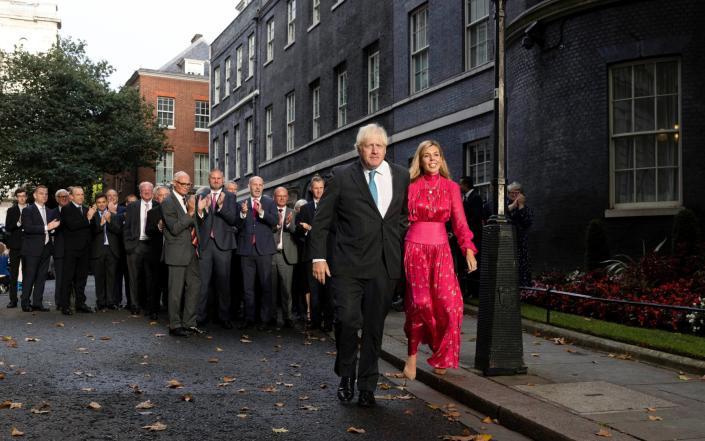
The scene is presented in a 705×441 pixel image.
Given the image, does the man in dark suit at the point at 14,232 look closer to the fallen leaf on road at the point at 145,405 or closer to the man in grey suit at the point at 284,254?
the man in grey suit at the point at 284,254

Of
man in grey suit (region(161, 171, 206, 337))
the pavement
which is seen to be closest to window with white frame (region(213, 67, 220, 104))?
man in grey suit (region(161, 171, 206, 337))

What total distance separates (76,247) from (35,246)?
679mm

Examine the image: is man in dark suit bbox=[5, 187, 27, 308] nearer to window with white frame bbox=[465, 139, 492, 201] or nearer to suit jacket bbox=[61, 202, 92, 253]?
suit jacket bbox=[61, 202, 92, 253]

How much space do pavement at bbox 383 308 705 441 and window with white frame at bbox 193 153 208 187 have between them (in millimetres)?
41581

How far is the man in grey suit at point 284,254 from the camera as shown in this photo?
1139 cm

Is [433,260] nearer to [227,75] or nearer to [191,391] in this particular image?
[191,391]

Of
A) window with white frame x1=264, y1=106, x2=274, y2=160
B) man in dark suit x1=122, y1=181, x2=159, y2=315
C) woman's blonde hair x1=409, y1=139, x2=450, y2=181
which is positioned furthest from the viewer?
window with white frame x1=264, y1=106, x2=274, y2=160

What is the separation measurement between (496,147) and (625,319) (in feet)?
12.2

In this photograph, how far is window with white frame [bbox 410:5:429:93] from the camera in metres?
19.1

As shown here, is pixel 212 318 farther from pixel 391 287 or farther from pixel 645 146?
pixel 645 146

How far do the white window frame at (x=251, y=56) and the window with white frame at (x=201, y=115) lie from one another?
15490mm

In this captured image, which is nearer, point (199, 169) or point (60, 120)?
point (60, 120)

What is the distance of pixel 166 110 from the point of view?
1946 inches

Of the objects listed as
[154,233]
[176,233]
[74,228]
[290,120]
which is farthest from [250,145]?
[176,233]
